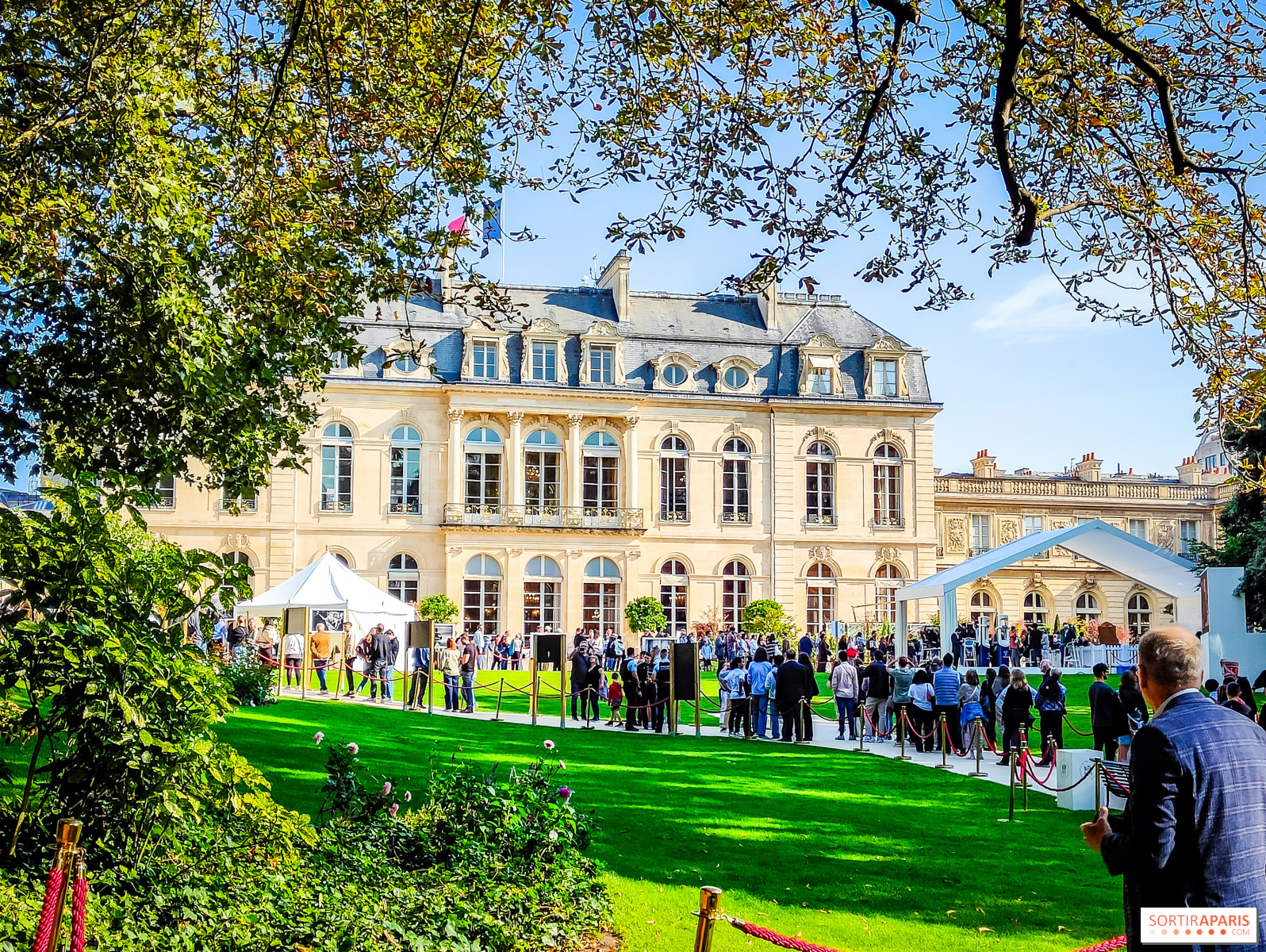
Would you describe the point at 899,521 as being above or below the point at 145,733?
A: above

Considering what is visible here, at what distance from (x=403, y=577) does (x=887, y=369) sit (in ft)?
64.5

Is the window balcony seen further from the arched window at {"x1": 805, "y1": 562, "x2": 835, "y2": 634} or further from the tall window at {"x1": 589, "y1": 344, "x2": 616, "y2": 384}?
the arched window at {"x1": 805, "y1": 562, "x2": 835, "y2": 634}

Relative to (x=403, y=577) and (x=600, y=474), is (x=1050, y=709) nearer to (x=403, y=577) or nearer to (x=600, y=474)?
(x=600, y=474)

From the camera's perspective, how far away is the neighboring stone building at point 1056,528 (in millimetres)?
51125

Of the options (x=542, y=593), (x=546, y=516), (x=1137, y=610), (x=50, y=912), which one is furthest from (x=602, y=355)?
(x=50, y=912)

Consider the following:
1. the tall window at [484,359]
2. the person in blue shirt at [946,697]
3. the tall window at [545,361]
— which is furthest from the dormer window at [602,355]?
the person in blue shirt at [946,697]

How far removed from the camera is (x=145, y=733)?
494 cm

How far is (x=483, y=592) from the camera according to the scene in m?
41.5

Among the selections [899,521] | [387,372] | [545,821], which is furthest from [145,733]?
[899,521]

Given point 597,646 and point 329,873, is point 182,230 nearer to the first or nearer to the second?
point 329,873

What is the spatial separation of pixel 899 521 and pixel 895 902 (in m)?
38.0

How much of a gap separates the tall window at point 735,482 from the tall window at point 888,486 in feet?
16.4

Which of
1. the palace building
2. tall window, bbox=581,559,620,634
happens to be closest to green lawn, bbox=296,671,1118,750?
tall window, bbox=581,559,620,634

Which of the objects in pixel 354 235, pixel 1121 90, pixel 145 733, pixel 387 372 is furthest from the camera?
pixel 387 372
